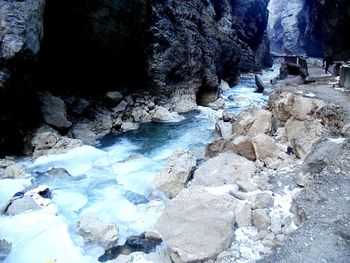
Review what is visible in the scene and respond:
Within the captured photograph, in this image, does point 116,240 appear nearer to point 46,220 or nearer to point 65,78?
point 46,220

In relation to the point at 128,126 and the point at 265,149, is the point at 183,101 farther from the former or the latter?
the point at 265,149

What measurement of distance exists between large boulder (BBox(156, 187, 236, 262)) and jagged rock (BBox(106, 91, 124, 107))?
1262cm

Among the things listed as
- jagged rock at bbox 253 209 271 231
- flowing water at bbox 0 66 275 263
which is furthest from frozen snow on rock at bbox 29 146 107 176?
jagged rock at bbox 253 209 271 231

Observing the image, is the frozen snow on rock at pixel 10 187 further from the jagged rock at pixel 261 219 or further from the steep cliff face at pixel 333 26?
the steep cliff face at pixel 333 26

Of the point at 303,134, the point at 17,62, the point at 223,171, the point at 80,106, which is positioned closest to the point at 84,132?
the point at 80,106

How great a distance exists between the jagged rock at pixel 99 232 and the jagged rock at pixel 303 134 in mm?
5649

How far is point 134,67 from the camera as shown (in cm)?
2045

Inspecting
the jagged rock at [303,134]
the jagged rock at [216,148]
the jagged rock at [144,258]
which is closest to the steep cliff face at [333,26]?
the jagged rock at [303,134]

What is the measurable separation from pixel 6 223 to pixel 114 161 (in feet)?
17.2

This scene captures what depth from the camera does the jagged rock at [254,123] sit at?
36.6 ft

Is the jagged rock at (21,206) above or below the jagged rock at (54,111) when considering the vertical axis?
below

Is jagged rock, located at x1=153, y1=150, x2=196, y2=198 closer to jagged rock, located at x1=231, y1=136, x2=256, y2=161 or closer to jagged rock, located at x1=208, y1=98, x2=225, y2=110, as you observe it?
jagged rock, located at x1=231, y1=136, x2=256, y2=161

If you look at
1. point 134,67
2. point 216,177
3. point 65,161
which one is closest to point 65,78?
point 134,67

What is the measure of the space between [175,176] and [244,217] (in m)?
3.18
